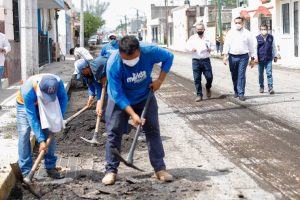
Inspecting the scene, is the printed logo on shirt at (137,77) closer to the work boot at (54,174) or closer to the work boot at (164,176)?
the work boot at (164,176)

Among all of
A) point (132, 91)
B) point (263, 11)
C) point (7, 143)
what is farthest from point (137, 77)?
point (263, 11)

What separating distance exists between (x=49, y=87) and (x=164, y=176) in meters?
1.58

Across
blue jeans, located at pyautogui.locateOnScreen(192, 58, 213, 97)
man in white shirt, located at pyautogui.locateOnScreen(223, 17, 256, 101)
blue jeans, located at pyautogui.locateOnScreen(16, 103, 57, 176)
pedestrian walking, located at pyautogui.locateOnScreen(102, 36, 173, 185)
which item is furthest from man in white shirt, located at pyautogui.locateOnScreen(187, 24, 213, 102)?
blue jeans, located at pyautogui.locateOnScreen(16, 103, 57, 176)

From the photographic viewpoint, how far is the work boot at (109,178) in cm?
601

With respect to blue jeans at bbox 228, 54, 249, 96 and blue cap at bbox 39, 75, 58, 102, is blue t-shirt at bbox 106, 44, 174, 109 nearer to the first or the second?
blue cap at bbox 39, 75, 58, 102

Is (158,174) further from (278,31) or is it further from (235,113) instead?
(278,31)

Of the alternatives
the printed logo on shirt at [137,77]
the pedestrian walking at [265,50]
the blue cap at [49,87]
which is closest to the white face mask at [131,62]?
the printed logo on shirt at [137,77]

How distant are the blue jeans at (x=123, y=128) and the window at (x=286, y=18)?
74.2 feet

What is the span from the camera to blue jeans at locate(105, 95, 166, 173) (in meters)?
6.14

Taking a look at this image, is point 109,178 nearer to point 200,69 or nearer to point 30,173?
point 30,173

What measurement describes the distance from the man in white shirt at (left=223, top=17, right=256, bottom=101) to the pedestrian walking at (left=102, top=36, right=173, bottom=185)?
20.7 ft

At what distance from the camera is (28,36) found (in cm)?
1004

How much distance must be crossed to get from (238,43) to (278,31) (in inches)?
687

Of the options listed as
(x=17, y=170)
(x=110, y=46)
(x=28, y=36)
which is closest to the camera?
(x=17, y=170)
